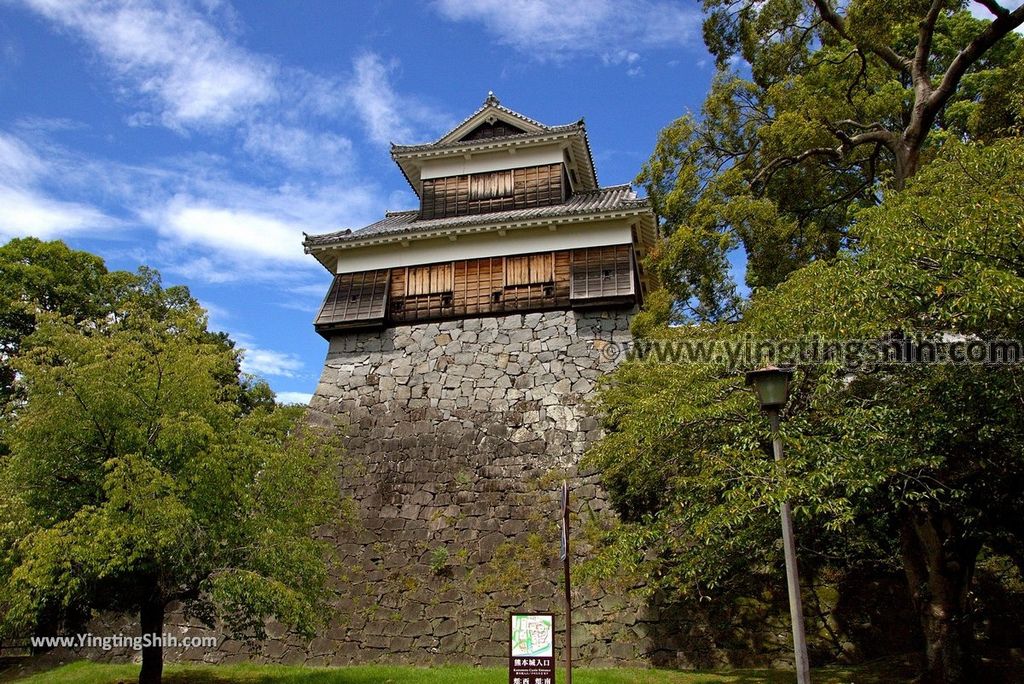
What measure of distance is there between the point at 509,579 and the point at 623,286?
7.91 meters

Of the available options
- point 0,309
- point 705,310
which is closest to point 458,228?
point 705,310

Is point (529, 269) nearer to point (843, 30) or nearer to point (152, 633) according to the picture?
point (843, 30)

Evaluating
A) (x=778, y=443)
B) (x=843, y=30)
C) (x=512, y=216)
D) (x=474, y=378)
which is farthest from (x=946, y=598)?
(x=512, y=216)

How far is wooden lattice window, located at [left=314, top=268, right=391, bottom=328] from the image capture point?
59.7 feet

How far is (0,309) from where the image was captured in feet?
54.2

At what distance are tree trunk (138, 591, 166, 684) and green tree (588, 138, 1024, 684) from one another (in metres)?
6.61

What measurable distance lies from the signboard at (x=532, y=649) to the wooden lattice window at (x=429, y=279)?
37.6 feet

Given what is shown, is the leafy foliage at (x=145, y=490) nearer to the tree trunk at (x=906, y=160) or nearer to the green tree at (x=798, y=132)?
the green tree at (x=798, y=132)

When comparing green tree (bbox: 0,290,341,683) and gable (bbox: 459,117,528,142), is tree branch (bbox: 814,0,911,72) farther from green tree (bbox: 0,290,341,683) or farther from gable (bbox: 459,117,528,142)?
green tree (bbox: 0,290,341,683)

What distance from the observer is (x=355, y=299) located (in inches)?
732

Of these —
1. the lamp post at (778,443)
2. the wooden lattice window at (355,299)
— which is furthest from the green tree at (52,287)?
the lamp post at (778,443)

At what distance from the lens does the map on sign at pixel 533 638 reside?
7906 millimetres

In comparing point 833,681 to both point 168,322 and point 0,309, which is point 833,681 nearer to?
point 168,322

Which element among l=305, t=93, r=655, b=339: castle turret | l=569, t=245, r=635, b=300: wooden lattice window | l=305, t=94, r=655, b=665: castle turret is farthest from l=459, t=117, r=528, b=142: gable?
l=569, t=245, r=635, b=300: wooden lattice window
